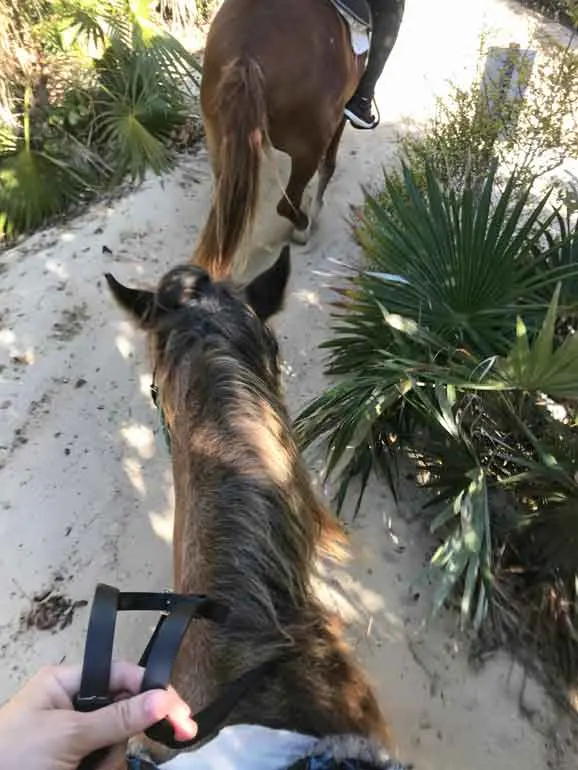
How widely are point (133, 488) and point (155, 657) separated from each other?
2.56 m

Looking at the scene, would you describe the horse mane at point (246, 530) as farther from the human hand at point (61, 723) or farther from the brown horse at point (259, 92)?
the brown horse at point (259, 92)

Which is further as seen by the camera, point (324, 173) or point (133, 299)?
point (324, 173)

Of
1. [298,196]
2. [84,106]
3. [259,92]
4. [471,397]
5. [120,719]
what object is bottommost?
[84,106]

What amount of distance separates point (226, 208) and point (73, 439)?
1.65 meters

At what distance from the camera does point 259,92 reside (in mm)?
3764

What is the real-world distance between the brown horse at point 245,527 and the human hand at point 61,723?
18.4 inches

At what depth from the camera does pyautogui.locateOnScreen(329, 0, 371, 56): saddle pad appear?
13.8 feet

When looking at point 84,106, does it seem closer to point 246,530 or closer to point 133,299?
point 133,299

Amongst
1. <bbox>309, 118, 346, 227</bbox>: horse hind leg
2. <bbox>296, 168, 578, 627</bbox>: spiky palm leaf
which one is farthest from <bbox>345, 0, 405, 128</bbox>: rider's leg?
Answer: <bbox>296, 168, 578, 627</bbox>: spiky palm leaf

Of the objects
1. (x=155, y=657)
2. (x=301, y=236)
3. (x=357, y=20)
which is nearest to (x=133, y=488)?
(x=301, y=236)

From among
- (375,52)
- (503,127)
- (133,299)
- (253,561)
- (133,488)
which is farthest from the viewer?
(375,52)

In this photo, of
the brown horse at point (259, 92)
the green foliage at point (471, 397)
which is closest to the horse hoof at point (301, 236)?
the brown horse at point (259, 92)

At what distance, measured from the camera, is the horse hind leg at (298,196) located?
4.48 meters

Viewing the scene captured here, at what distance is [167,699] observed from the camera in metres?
1.11
